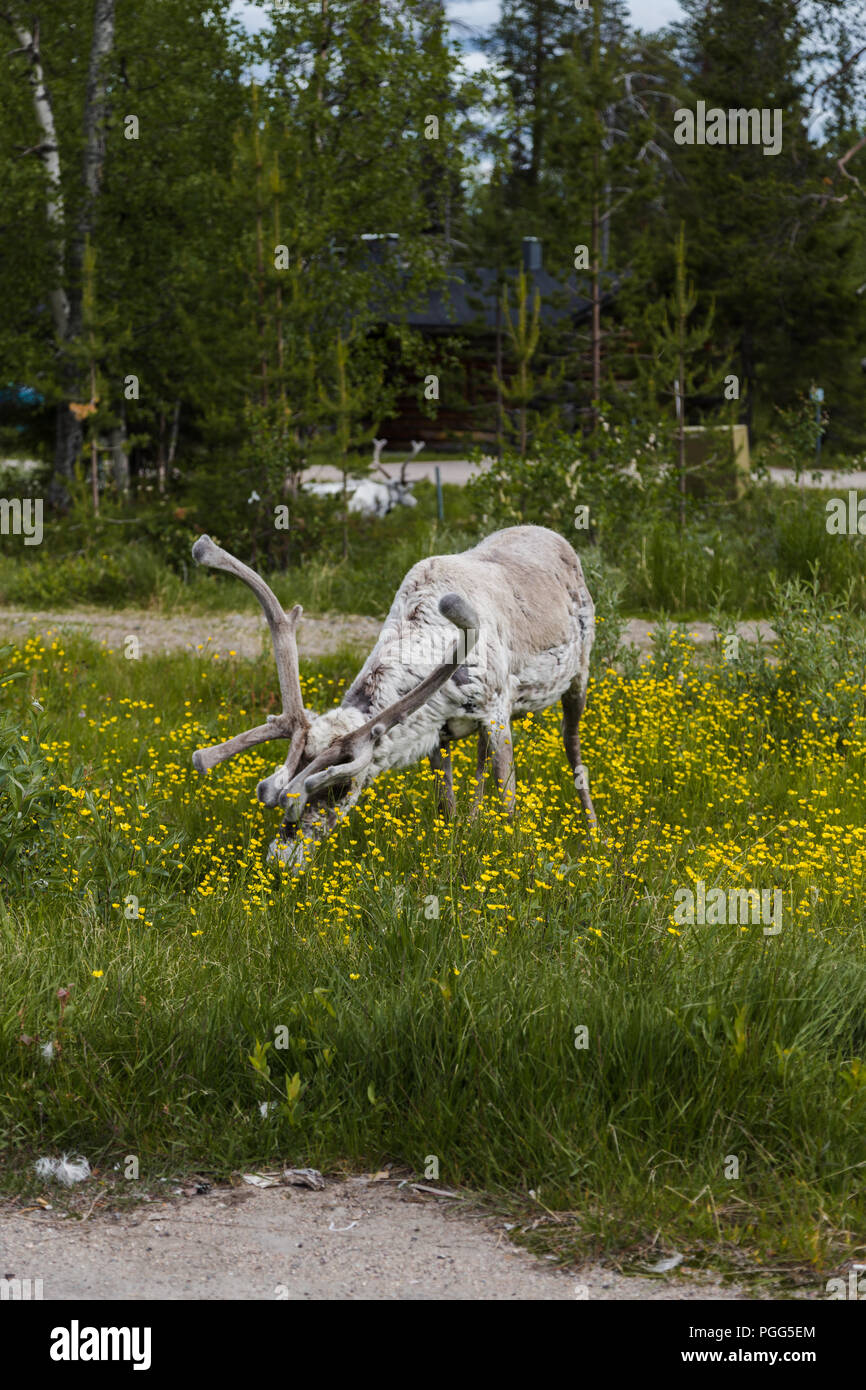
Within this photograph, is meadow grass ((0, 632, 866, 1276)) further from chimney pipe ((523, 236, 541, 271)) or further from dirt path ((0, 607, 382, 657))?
chimney pipe ((523, 236, 541, 271))

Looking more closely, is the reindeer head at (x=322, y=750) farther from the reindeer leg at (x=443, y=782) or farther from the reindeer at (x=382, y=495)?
the reindeer at (x=382, y=495)

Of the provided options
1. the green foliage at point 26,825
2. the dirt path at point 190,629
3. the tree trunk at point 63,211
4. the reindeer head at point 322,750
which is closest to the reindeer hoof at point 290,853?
the reindeer head at point 322,750

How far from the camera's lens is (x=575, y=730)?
747cm

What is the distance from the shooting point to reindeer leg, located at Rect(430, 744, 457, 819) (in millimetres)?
6383

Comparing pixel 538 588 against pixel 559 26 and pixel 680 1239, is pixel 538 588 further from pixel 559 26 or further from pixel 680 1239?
pixel 559 26

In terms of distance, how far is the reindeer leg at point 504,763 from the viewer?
609 centimetres

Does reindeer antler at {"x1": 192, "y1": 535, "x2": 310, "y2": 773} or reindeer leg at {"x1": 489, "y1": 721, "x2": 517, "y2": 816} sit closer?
reindeer antler at {"x1": 192, "y1": 535, "x2": 310, "y2": 773}

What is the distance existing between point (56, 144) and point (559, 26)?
3027 cm

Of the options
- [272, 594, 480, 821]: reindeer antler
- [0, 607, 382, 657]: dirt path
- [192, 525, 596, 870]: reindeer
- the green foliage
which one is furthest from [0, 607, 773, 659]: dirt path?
[272, 594, 480, 821]: reindeer antler

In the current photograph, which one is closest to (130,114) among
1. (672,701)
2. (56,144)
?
(56,144)

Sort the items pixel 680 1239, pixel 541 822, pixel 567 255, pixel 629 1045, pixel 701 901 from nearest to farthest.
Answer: pixel 680 1239, pixel 629 1045, pixel 701 901, pixel 541 822, pixel 567 255

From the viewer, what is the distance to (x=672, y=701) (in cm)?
903

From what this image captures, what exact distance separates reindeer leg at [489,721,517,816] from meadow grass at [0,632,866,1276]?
0.11 m

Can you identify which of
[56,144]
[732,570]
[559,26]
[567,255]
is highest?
[559,26]
